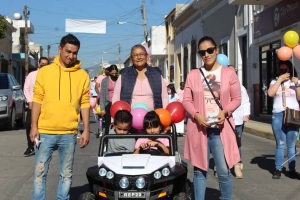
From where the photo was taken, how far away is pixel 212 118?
5.08m

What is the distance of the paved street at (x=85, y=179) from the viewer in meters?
6.78

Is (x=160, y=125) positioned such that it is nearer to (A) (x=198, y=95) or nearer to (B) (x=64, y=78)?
(A) (x=198, y=95)

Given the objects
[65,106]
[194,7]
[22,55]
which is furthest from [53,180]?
[22,55]

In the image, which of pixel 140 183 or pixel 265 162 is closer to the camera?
pixel 140 183

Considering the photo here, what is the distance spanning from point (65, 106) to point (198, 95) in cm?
139

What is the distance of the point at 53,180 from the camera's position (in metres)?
7.66

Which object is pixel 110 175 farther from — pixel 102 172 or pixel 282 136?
pixel 282 136

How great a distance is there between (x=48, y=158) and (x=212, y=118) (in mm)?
1759

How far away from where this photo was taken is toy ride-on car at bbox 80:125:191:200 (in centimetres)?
467

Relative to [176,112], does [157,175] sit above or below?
below

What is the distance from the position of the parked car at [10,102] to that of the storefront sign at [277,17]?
370 inches

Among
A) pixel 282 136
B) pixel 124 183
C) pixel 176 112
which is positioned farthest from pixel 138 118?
pixel 282 136

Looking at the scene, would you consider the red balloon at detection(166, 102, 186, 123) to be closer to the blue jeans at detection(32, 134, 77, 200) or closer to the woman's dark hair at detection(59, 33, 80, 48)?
the blue jeans at detection(32, 134, 77, 200)

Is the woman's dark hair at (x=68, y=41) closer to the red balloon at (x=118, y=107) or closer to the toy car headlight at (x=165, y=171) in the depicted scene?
the red balloon at (x=118, y=107)
